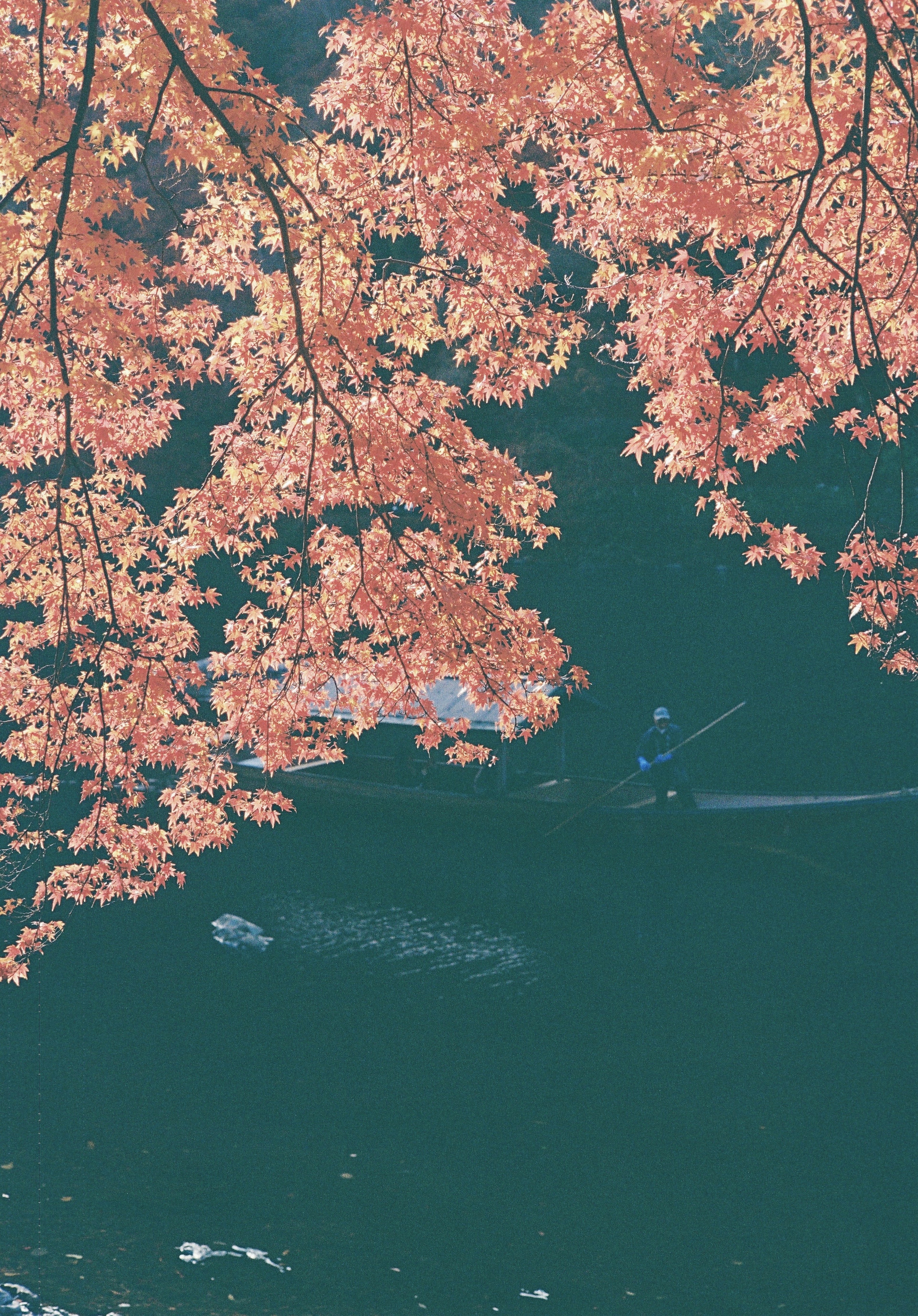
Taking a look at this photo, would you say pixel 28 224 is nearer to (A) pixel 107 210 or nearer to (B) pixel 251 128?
(A) pixel 107 210

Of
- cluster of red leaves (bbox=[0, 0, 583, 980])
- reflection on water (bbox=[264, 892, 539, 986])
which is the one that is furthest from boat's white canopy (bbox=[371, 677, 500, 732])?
cluster of red leaves (bbox=[0, 0, 583, 980])

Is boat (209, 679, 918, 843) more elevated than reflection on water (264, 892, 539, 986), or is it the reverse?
boat (209, 679, 918, 843)

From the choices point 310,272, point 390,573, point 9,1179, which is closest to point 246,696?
point 390,573

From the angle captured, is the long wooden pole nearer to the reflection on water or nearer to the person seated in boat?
the person seated in boat

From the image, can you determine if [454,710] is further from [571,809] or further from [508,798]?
[571,809]

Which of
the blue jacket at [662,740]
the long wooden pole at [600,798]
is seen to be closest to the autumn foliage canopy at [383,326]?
the long wooden pole at [600,798]

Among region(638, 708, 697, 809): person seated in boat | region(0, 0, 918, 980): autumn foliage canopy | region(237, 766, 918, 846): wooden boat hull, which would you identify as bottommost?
region(237, 766, 918, 846): wooden boat hull
